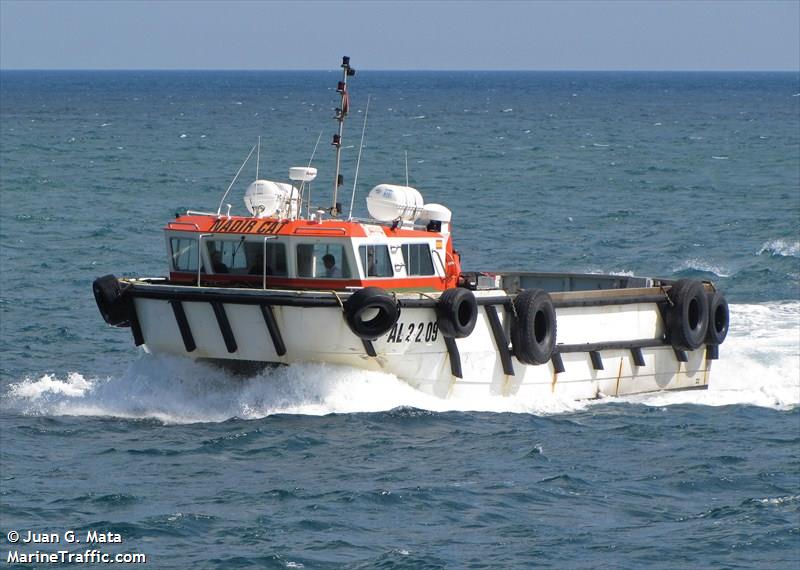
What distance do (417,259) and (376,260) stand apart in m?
0.89

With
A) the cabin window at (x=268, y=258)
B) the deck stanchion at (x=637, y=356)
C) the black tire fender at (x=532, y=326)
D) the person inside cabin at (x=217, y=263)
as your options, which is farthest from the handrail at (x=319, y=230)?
the deck stanchion at (x=637, y=356)

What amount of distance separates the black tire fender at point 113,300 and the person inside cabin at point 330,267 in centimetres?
286

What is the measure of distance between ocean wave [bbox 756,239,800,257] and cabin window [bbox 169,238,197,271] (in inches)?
870

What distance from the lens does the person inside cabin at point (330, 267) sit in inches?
843

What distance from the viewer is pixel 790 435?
2222 cm

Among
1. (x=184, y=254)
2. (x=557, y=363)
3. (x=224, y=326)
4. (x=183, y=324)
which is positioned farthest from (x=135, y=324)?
(x=557, y=363)

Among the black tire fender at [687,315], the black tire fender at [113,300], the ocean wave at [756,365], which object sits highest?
the black tire fender at [113,300]

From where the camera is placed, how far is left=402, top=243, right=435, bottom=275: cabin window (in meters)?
22.2

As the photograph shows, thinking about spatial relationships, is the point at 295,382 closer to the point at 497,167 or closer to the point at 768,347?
the point at 768,347

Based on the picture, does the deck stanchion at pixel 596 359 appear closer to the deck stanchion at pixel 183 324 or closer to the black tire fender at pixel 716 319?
the black tire fender at pixel 716 319

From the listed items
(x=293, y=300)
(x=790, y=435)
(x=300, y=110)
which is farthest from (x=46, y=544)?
(x=300, y=110)

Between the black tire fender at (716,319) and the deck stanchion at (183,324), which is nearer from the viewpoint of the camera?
the deck stanchion at (183,324)

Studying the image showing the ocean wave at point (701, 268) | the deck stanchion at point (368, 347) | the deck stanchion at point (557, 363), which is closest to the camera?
the deck stanchion at point (368, 347)

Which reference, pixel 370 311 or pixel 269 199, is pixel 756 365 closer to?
pixel 370 311
